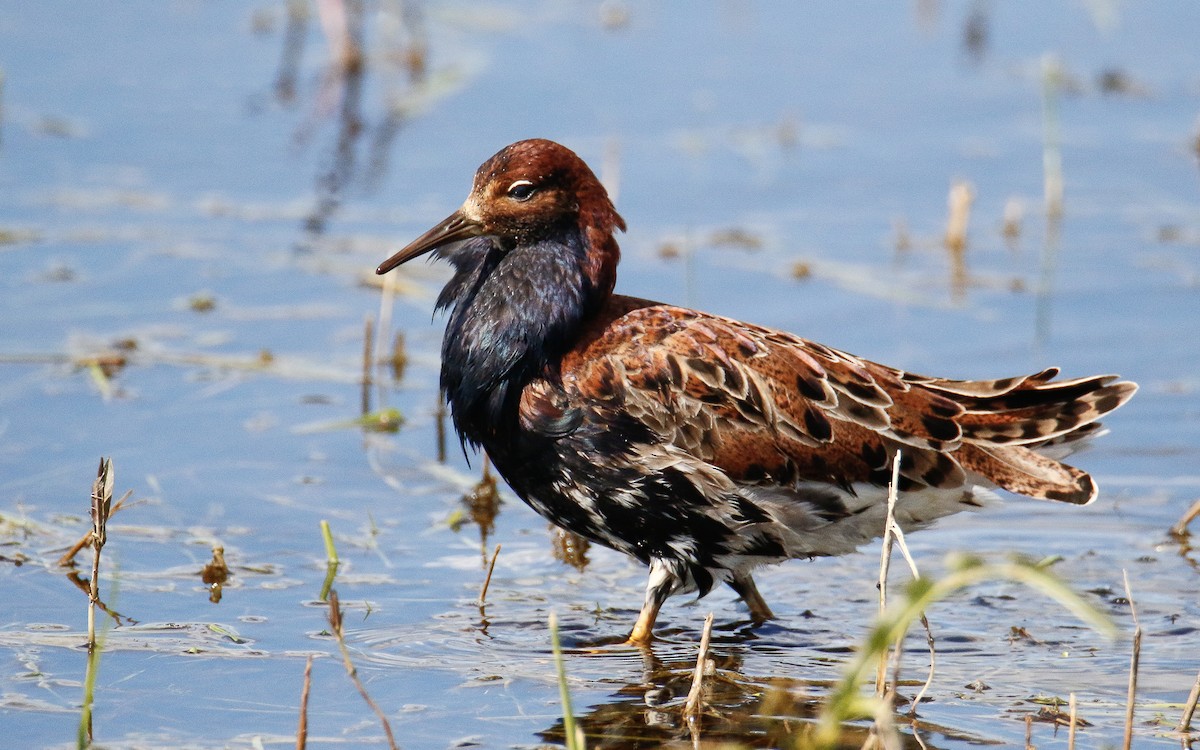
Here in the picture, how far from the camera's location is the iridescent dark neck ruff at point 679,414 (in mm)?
6895

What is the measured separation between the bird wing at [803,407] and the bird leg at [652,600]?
0.53 metres

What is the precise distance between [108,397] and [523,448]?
3.37 m

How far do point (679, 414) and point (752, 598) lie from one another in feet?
3.38

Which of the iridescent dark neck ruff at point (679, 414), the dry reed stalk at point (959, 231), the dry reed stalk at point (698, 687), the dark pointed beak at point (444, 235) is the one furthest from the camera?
the dry reed stalk at point (959, 231)

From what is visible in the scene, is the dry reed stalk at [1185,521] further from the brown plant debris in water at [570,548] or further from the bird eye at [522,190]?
the bird eye at [522,190]

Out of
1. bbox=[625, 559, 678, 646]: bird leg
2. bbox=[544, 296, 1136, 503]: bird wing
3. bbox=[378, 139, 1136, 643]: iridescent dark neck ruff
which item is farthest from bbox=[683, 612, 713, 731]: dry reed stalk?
bbox=[544, 296, 1136, 503]: bird wing

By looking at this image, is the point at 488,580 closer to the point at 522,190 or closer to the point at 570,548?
the point at 570,548

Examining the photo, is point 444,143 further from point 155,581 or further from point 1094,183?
point 155,581

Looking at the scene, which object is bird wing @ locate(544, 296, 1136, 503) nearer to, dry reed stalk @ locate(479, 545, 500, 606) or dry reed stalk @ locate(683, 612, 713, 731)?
dry reed stalk @ locate(479, 545, 500, 606)

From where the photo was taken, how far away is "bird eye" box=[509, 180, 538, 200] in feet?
23.6

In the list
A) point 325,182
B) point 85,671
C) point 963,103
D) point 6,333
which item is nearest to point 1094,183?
point 963,103

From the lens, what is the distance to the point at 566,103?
1380 centimetres

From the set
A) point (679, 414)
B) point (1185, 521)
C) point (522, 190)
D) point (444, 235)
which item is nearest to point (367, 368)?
point (444, 235)

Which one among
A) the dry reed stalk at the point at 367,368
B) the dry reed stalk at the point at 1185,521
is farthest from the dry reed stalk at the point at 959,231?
the dry reed stalk at the point at 367,368
